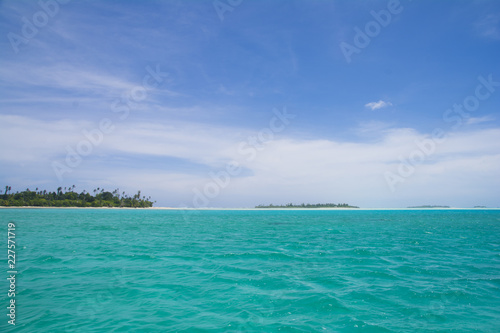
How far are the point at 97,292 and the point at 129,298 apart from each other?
7.60 feet

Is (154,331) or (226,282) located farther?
(226,282)

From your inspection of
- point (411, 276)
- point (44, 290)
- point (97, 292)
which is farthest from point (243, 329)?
point (411, 276)

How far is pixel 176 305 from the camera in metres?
13.7

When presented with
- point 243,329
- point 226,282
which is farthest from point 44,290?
point 243,329

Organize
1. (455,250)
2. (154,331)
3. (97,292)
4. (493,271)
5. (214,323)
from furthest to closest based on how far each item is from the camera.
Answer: (455,250) → (493,271) → (97,292) → (214,323) → (154,331)

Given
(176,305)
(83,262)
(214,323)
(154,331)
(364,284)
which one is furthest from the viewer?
(83,262)

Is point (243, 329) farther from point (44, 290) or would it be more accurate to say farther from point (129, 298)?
point (44, 290)

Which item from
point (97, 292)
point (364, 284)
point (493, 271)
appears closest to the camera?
point (97, 292)

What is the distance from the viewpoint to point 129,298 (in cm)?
1458

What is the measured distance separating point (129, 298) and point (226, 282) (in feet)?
19.8

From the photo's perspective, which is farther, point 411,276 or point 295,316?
point 411,276

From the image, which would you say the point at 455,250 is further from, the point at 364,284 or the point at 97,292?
the point at 97,292

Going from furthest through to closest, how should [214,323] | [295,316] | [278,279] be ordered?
1. [278,279]
2. [295,316]
3. [214,323]

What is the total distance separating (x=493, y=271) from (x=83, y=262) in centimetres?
3396
